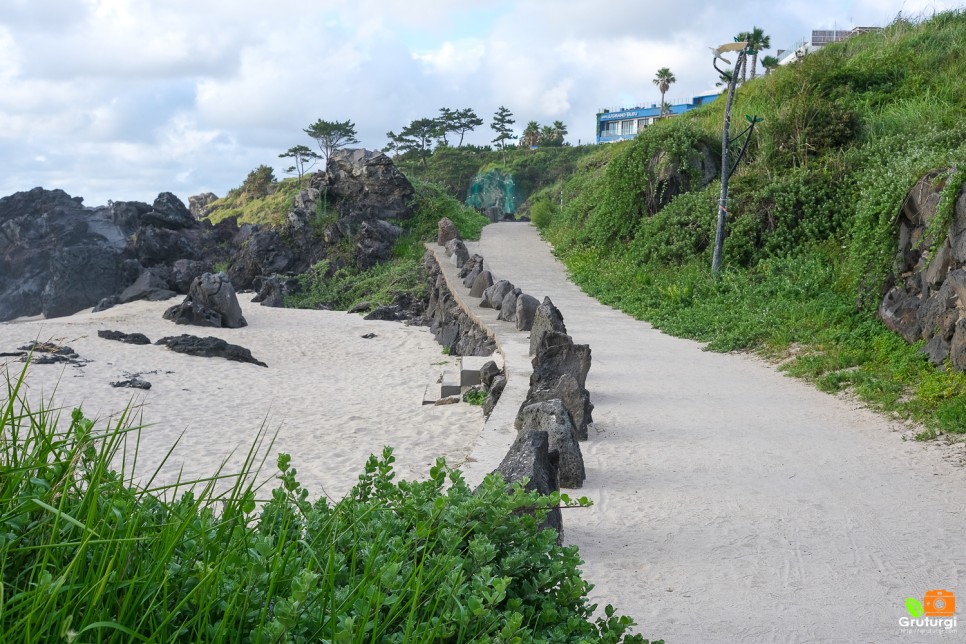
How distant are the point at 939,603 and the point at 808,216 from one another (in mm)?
13082

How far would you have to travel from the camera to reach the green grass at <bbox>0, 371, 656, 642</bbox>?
6.16ft

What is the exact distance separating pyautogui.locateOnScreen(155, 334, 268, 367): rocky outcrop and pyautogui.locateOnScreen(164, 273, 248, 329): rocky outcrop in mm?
3572

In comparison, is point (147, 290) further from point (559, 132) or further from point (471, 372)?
point (559, 132)

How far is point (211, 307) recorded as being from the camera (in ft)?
63.3

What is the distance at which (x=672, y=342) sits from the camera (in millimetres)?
12633

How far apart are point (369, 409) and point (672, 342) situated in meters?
4.77

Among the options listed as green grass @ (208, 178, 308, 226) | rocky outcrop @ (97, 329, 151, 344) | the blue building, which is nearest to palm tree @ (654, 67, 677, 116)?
the blue building

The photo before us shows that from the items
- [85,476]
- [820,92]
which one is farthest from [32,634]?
[820,92]

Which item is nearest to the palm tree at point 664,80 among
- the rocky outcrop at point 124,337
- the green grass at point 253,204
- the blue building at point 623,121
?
the blue building at point 623,121

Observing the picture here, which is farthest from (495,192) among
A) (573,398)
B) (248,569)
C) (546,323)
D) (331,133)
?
(248,569)

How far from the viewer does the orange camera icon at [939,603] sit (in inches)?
161

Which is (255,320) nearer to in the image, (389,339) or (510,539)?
(389,339)

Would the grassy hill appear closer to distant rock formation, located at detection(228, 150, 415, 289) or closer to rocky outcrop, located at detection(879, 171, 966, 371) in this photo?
rocky outcrop, located at detection(879, 171, 966, 371)

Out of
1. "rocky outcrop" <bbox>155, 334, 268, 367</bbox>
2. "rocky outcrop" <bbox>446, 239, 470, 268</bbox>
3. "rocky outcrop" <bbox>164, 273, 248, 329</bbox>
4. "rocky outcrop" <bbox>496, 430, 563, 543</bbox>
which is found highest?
"rocky outcrop" <bbox>446, 239, 470, 268</bbox>
